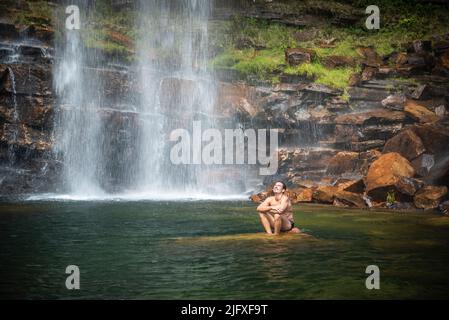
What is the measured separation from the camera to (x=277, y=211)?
10.6 metres

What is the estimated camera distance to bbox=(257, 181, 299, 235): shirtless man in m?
10.5

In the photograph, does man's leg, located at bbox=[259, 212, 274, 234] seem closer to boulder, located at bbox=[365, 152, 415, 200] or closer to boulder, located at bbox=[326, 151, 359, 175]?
boulder, located at bbox=[365, 152, 415, 200]

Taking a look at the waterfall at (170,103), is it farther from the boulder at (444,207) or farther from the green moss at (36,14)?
the boulder at (444,207)

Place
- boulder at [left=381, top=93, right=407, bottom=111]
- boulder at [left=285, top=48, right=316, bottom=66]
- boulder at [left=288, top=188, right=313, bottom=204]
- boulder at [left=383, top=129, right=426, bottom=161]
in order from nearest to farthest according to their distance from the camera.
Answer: boulder at [left=288, top=188, right=313, bottom=204] → boulder at [left=383, top=129, right=426, bottom=161] → boulder at [left=381, top=93, right=407, bottom=111] → boulder at [left=285, top=48, right=316, bottom=66]

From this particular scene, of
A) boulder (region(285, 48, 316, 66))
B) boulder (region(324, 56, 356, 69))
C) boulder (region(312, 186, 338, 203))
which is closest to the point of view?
boulder (region(312, 186, 338, 203))

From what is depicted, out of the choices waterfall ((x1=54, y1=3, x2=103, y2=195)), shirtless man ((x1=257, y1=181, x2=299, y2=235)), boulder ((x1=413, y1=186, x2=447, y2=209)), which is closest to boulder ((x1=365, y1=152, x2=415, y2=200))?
boulder ((x1=413, y1=186, x2=447, y2=209))

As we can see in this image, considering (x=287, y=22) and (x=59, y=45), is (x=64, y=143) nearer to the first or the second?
(x=59, y=45)

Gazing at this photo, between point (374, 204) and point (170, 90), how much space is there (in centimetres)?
1277

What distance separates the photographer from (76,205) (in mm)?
16984

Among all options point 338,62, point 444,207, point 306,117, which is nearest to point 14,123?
point 306,117

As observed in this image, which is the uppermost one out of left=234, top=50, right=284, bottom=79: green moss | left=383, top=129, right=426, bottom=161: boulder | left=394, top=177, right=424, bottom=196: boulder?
left=234, top=50, right=284, bottom=79: green moss

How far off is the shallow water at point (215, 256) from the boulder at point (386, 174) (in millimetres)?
3126

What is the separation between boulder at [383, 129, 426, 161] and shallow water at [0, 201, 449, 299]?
633 centimetres

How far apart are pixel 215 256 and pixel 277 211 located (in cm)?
236
